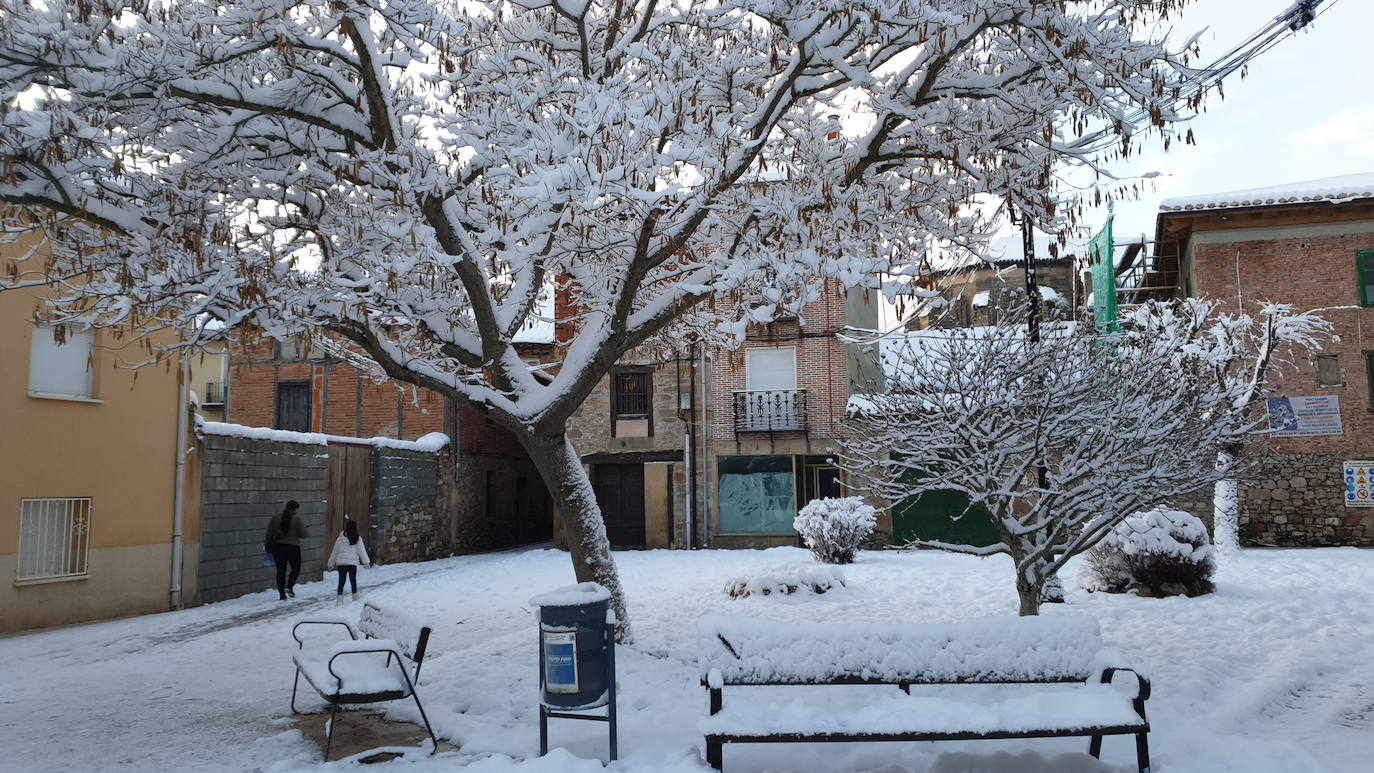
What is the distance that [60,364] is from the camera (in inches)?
466

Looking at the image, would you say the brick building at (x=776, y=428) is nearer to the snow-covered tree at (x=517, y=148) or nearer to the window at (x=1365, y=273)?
the window at (x=1365, y=273)

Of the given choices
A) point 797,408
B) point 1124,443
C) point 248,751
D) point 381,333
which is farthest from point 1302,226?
point 248,751

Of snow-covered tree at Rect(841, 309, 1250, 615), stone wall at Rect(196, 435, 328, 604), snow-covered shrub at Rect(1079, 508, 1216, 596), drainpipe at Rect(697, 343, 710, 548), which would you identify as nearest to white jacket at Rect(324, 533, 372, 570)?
stone wall at Rect(196, 435, 328, 604)

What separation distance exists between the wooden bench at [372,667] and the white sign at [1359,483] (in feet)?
72.4

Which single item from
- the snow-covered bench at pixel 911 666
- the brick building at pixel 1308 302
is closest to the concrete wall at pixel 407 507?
the snow-covered bench at pixel 911 666

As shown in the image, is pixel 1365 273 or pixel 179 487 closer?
pixel 179 487

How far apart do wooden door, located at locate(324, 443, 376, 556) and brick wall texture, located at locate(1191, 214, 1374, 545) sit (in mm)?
19953

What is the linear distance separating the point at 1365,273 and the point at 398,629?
77.7ft

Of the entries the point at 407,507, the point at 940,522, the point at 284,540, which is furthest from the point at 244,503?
the point at 940,522

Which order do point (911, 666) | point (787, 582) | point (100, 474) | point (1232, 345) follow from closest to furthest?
point (911, 666)
point (100, 474)
point (787, 582)
point (1232, 345)

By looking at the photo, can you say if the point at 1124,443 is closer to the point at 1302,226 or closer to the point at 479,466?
the point at 1302,226

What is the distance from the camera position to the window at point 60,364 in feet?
37.9

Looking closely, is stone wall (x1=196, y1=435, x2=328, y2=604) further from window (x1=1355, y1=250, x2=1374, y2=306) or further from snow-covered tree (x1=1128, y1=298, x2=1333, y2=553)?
window (x1=1355, y1=250, x2=1374, y2=306)

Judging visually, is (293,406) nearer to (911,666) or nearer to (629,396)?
(629,396)
